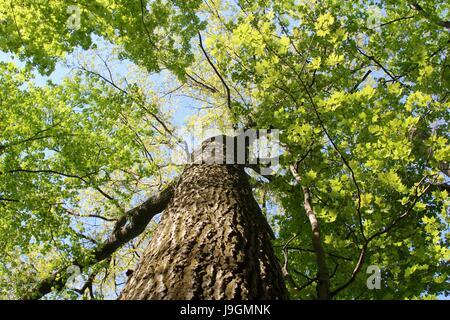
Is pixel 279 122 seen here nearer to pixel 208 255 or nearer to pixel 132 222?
pixel 208 255

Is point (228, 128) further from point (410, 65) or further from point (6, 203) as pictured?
point (6, 203)

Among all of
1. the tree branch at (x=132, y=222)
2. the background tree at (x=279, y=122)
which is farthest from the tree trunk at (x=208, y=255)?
the tree branch at (x=132, y=222)

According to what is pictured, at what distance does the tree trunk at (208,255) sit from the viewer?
8.30 ft

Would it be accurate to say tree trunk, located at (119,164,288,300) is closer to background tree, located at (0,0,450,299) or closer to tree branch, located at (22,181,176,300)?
background tree, located at (0,0,450,299)

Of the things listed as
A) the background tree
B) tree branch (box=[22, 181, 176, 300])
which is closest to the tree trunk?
the background tree

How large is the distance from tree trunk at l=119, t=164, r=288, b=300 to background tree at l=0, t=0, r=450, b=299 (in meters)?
0.53

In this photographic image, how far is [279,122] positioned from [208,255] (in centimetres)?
221

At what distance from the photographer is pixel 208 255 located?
292 cm

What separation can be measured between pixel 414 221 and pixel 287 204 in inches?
78.9

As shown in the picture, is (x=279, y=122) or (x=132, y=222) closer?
(x=279, y=122)

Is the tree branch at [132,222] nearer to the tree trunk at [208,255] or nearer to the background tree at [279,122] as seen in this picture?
the background tree at [279,122]

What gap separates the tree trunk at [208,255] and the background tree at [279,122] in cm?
53

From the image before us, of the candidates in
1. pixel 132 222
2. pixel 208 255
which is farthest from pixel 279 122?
pixel 132 222

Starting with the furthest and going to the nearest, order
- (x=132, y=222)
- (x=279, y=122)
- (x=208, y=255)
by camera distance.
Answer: (x=132, y=222) < (x=279, y=122) < (x=208, y=255)
